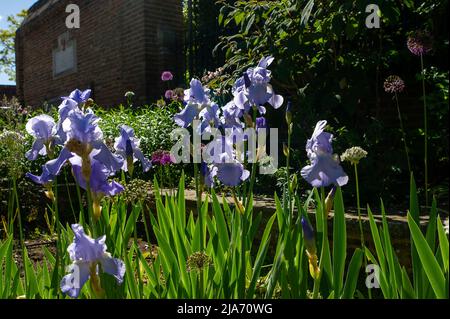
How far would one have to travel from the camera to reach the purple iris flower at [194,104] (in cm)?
152

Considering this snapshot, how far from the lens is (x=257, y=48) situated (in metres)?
3.53

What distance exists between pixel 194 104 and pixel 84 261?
70 cm

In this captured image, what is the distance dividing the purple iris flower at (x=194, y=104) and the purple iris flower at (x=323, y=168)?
47 centimetres

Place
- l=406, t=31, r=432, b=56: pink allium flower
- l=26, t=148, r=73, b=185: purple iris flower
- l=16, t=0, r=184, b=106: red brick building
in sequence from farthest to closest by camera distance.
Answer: l=16, t=0, r=184, b=106: red brick building, l=406, t=31, r=432, b=56: pink allium flower, l=26, t=148, r=73, b=185: purple iris flower

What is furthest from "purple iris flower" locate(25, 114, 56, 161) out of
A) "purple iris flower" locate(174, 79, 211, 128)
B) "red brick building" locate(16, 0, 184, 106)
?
"red brick building" locate(16, 0, 184, 106)

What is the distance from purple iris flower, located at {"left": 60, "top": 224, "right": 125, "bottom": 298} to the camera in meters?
0.99

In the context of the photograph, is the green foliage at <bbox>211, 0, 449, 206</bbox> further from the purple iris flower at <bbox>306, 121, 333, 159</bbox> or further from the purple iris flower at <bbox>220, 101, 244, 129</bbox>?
the purple iris flower at <bbox>306, 121, 333, 159</bbox>

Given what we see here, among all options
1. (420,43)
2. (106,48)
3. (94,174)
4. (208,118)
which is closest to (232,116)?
(208,118)

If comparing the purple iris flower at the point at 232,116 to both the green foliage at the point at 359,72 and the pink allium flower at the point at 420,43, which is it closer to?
the green foliage at the point at 359,72

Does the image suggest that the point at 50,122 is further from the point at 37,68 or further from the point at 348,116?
the point at 37,68

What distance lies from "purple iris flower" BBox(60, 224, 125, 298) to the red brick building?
21.9 ft

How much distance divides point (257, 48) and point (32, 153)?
2450 mm

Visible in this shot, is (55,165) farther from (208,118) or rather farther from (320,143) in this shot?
(320,143)

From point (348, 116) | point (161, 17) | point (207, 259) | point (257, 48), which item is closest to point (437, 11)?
point (348, 116)
